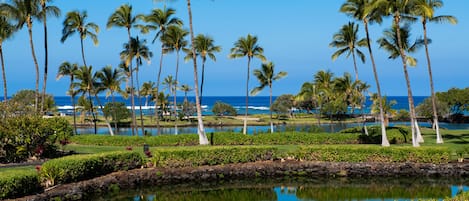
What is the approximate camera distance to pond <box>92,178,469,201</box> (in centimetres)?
2242

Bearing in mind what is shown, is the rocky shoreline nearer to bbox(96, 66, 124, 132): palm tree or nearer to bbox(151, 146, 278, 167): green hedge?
bbox(151, 146, 278, 167): green hedge

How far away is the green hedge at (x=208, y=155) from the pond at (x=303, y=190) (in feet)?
6.30

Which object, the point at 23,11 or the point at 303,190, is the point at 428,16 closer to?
the point at 303,190

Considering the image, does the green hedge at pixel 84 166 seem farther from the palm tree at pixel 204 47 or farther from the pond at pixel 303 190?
the palm tree at pixel 204 47

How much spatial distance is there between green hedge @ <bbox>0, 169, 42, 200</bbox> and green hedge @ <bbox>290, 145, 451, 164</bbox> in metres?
15.4

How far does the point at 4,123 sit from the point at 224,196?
13175mm

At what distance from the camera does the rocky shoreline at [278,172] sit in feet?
83.3

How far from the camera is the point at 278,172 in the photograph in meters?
27.5

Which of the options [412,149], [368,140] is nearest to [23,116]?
[412,149]

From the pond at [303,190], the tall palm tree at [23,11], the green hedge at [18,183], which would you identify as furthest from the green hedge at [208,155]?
the tall palm tree at [23,11]

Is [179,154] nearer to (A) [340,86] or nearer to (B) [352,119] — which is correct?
(A) [340,86]

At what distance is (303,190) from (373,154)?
20.3ft

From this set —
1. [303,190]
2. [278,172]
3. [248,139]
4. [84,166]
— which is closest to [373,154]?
[278,172]

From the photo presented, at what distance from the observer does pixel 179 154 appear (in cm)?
2703
